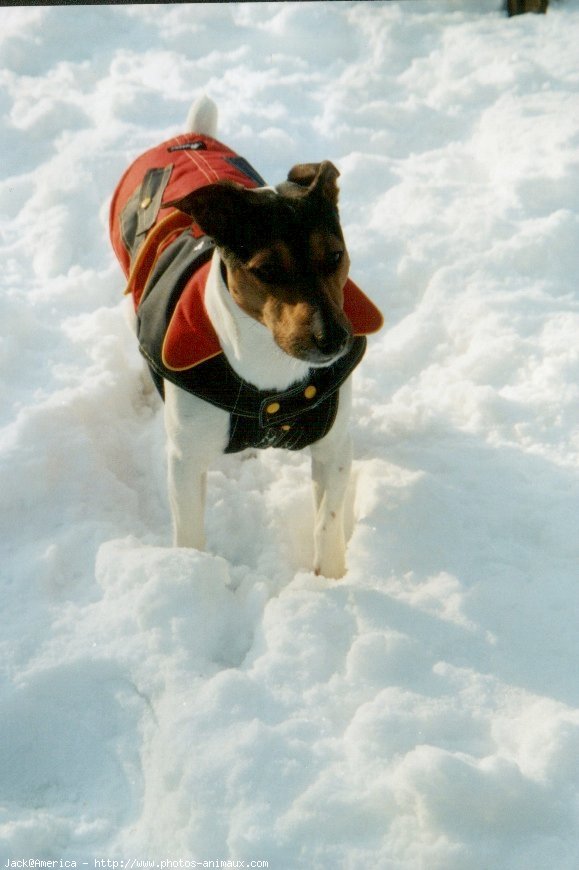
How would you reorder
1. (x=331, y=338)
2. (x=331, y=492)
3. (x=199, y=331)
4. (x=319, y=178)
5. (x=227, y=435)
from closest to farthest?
1. (x=331, y=338)
2. (x=319, y=178)
3. (x=199, y=331)
4. (x=227, y=435)
5. (x=331, y=492)

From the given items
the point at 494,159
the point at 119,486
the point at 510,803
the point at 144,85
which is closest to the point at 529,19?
the point at 494,159

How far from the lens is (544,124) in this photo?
5031 mm

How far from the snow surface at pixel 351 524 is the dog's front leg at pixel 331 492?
0.12 meters

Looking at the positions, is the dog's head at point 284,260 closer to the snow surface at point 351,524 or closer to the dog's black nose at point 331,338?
the dog's black nose at point 331,338

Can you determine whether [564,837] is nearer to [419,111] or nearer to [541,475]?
[541,475]

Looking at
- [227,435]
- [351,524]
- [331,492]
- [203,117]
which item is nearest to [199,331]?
[227,435]

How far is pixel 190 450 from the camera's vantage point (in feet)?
8.64

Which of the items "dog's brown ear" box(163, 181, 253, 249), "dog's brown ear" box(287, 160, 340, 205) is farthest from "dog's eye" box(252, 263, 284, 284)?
"dog's brown ear" box(287, 160, 340, 205)

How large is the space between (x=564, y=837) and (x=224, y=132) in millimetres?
4851

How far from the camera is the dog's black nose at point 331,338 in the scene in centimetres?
212

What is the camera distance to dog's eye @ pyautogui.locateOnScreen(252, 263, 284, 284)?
7.17 ft

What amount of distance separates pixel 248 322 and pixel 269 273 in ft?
0.69

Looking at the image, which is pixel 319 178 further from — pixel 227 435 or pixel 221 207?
pixel 227 435

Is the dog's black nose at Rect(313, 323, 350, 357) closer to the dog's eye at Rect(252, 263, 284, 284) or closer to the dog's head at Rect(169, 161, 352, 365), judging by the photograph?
the dog's head at Rect(169, 161, 352, 365)
